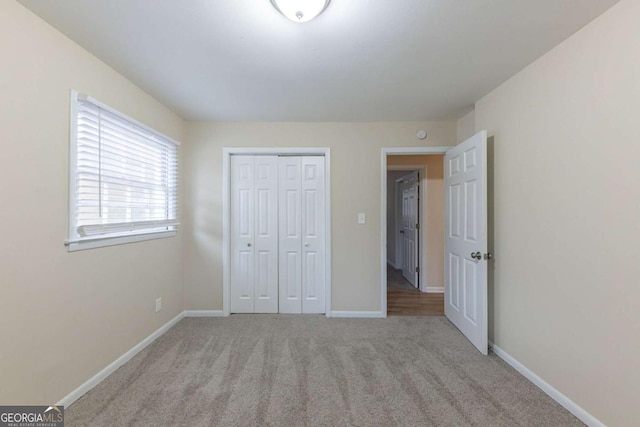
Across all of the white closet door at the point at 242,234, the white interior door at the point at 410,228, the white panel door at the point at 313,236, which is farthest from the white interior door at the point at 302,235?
the white interior door at the point at 410,228

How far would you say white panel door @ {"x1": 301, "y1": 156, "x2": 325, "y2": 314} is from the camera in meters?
3.31

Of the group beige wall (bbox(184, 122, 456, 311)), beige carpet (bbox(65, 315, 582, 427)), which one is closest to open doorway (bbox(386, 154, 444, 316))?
beige wall (bbox(184, 122, 456, 311))

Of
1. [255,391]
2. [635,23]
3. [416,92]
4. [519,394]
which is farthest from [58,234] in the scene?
[635,23]

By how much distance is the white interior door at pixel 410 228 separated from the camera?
466 cm

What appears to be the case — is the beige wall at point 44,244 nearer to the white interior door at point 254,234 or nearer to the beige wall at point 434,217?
the white interior door at point 254,234

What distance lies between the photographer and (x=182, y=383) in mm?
1947

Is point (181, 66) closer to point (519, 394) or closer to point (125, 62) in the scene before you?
point (125, 62)

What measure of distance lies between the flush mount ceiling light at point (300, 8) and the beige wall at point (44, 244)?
4.73ft

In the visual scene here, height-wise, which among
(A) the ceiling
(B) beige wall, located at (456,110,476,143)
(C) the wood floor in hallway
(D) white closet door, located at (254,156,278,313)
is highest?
(A) the ceiling

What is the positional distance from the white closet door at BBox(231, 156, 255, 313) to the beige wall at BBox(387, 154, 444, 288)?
8.76 feet

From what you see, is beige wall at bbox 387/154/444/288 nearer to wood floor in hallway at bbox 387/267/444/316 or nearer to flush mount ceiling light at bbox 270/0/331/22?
wood floor in hallway at bbox 387/267/444/316

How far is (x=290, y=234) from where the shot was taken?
3334mm

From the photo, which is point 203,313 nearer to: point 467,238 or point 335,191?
point 335,191

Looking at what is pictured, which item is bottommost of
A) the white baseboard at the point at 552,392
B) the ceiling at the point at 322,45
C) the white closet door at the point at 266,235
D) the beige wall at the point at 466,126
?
the white baseboard at the point at 552,392
